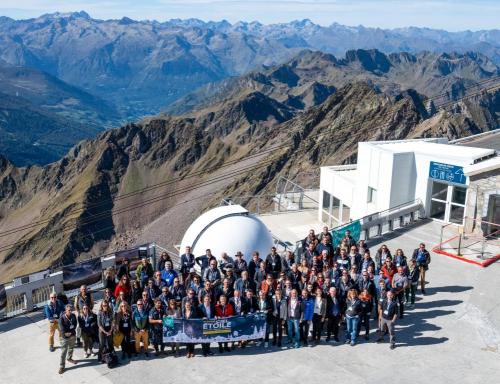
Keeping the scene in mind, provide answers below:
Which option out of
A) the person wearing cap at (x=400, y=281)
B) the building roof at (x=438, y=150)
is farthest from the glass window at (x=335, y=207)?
the person wearing cap at (x=400, y=281)

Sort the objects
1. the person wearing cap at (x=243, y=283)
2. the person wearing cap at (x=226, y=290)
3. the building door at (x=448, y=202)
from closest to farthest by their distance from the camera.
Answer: the person wearing cap at (x=226, y=290), the person wearing cap at (x=243, y=283), the building door at (x=448, y=202)

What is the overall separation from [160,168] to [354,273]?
451 feet

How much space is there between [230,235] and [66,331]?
711cm

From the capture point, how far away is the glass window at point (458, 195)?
24.8 meters

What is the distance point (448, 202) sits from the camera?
2509 cm

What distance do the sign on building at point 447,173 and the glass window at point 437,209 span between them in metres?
1.46

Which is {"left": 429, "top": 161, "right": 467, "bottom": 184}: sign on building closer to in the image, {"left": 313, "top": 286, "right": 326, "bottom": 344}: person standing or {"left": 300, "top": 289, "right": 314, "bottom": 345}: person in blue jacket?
{"left": 313, "top": 286, "right": 326, "bottom": 344}: person standing

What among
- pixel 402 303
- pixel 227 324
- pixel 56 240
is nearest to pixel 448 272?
pixel 402 303

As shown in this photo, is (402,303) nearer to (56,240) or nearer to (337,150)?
(337,150)

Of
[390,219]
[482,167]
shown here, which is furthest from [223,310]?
[482,167]

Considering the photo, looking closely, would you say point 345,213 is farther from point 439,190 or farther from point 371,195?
point 439,190

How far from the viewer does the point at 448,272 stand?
19.9 metres

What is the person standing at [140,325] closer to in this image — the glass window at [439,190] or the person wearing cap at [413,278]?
the person wearing cap at [413,278]

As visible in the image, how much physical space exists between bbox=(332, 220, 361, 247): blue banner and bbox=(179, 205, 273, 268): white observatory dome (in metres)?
3.61
